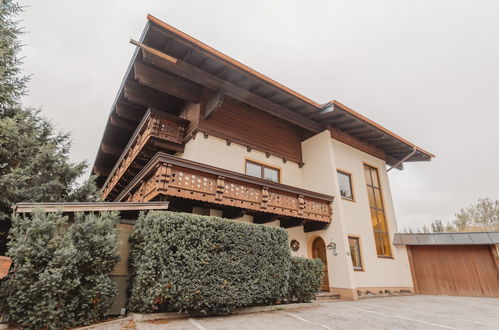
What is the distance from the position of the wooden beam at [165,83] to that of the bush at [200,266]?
532 cm

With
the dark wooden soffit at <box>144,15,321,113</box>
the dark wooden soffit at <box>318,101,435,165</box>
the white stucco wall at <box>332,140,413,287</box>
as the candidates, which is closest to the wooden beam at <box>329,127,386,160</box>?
the dark wooden soffit at <box>318,101,435,165</box>

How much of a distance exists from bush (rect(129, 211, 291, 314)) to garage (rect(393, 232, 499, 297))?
992cm

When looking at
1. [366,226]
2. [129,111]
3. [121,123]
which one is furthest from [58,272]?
[366,226]

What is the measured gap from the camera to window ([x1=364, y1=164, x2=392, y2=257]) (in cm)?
1269

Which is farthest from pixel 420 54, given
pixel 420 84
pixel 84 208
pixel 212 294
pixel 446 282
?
pixel 84 208

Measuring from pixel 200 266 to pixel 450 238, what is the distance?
43.4 feet

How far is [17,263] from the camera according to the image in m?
4.58

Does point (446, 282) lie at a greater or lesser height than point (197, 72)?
lesser

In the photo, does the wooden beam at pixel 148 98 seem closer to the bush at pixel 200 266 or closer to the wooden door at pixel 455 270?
the bush at pixel 200 266

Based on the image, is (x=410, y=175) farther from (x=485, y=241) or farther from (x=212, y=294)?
(x=212, y=294)

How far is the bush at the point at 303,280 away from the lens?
750 centimetres

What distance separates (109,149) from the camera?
51.0 ft

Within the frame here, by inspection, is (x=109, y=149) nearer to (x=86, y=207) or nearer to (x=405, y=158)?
(x=86, y=207)

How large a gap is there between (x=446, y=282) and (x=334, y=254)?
264 inches
